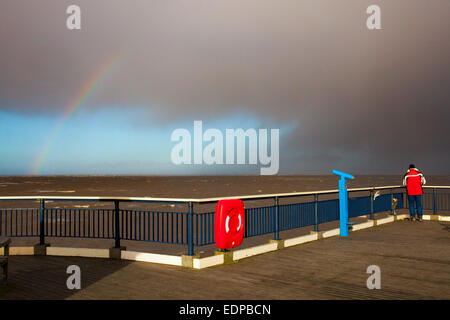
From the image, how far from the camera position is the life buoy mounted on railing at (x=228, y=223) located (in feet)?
28.6

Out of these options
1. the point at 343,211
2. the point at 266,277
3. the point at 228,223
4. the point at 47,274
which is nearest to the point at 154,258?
the point at 228,223

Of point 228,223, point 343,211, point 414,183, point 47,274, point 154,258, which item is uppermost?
point 414,183

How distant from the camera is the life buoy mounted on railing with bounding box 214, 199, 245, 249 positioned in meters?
8.71

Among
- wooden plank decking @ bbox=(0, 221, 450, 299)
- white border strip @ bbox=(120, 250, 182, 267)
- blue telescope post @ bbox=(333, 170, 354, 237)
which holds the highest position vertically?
blue telescope post @ bbox=(333, 170, 354, 237)

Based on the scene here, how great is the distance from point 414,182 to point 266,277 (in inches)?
457

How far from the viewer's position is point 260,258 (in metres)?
9.40

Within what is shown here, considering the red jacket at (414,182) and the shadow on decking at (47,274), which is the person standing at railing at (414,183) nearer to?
the red jacket at (414,182)

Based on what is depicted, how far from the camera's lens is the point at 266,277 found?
7594 mm

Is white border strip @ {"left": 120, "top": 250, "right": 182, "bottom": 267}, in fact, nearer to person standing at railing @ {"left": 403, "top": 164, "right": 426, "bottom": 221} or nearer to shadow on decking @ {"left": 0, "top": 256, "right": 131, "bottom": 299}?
shadow on decking @ {"left": 0, "top": 256, "right": 131, "bottom": 299}

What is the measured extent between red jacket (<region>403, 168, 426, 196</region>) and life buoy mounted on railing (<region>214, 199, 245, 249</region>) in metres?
10.4

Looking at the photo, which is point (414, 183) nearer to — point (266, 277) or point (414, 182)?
point (414, 182)

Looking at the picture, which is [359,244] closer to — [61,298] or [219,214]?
[219,214]

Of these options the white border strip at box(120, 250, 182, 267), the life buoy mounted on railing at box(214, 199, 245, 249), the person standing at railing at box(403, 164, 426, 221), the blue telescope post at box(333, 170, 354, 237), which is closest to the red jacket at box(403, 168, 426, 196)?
the person standing at railing at box(403, 164, 426, 221)
